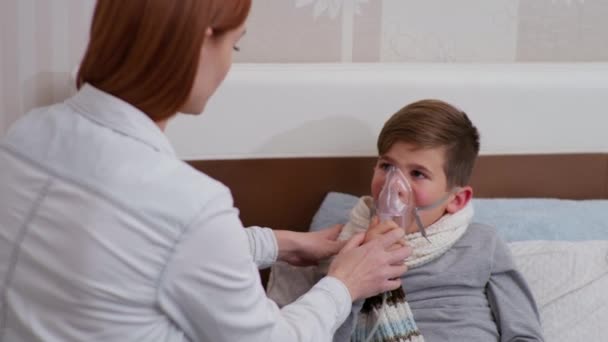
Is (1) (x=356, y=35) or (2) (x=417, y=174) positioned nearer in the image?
(2) (x=417, y=174)

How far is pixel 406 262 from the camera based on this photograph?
1.74m

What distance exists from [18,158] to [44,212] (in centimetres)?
9

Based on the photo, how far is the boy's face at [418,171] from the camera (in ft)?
5.77

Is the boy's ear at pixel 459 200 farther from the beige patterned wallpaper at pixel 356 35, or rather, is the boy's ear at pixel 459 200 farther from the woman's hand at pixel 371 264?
the beige patterned wallpaper at pixel 356 35

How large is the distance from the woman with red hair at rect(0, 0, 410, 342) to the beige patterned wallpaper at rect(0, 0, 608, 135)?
0.71 metres

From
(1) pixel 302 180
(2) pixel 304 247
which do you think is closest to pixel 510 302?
(2) pixel 304 247

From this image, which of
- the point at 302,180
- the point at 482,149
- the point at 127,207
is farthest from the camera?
the point at 482,149

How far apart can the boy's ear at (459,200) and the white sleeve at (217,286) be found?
0.67m

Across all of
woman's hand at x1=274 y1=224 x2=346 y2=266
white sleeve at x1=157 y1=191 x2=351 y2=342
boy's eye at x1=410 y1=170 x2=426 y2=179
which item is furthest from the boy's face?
white sleeve at x1=157 y1=191 x2=351 y2=342

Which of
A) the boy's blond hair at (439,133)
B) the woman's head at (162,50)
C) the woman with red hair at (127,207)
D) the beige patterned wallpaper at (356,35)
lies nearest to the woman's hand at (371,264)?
the boy's blond hair at (439,133)

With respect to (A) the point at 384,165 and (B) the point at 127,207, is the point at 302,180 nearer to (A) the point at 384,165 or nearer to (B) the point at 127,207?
(A) the point at 384,165

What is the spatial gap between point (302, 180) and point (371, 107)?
23 centimetres

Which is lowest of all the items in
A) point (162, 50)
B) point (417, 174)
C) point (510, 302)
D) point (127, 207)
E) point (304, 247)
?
point (510, 302)

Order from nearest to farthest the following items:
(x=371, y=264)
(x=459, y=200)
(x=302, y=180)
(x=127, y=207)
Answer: (x=127, y=207)
(x=371, y=264)
(x=459, y=200)
(x=302, y=180)
